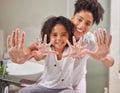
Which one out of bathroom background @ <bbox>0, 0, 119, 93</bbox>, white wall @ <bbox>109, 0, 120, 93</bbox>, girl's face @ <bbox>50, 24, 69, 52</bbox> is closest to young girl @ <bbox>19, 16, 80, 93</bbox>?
girl's face @ <bbox>50, 24, 69, 52</bbox>

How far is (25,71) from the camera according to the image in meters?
0.72

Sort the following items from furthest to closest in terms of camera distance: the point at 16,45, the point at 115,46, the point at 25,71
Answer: the point at 115,46 < the point at 25,71 < the point at 16,45

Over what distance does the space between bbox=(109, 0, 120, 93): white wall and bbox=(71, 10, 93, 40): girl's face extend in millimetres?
216

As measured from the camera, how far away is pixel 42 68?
2.24 ft

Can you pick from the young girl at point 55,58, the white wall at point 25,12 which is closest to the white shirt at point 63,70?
the young girl at point 55,58

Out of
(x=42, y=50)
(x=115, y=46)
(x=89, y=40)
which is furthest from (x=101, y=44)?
(x=115, y=46)

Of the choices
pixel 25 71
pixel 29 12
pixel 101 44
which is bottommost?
pixel 25 71

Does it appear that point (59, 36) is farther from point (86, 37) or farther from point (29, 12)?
point (29, 12)

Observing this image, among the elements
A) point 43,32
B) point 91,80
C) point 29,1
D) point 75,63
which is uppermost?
point 29,1

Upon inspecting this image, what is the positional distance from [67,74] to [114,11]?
0.34m

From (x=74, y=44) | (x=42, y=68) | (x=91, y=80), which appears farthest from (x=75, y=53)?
(x=91, y=80)

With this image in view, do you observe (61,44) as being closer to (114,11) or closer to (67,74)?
(67,74)

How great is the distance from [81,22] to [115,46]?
281 millimetres

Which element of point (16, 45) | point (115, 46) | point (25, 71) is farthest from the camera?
point (115, 46)
